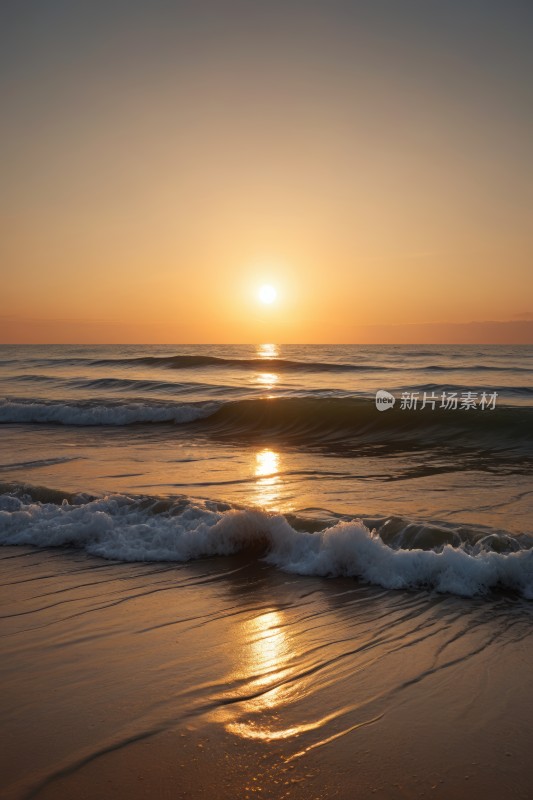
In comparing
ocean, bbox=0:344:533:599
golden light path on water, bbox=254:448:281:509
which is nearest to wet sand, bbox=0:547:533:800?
ocean, bbox=0:344:533:599

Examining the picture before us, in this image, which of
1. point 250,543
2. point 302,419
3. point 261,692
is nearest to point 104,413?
point 302,419

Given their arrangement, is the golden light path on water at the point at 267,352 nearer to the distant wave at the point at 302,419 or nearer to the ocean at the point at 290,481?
the ocean at the point at 290,481

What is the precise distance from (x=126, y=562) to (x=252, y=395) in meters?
15.8

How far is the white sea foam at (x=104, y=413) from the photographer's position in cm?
1809

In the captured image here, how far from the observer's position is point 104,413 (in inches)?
722

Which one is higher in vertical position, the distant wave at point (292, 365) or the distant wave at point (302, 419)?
the distant wave at point (292, 365)

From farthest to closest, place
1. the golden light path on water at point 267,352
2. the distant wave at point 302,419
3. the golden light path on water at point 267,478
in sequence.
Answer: the golden light path on water at point 267,352 < the distant wave at point 302,419 < the golden light path on water at point 267,478

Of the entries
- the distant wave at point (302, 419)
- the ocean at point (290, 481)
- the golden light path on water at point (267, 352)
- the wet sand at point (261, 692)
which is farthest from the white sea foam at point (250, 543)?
the golden light path on water at point (267, 352)

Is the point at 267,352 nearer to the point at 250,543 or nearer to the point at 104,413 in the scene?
the point at 104,413

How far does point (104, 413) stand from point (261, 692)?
51.0ft

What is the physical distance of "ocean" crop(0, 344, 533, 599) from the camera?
19.0ft

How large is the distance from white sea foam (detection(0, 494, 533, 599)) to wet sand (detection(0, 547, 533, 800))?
0.75 ft

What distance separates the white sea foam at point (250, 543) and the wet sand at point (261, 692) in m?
0.23

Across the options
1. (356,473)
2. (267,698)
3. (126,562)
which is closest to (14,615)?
(126,562)
